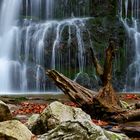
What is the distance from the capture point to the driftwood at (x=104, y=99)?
8.95 meters

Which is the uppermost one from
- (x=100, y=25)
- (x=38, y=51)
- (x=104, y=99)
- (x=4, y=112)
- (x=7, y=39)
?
(x=100, y=25)

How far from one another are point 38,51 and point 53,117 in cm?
2374

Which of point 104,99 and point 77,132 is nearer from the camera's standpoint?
point 77,132

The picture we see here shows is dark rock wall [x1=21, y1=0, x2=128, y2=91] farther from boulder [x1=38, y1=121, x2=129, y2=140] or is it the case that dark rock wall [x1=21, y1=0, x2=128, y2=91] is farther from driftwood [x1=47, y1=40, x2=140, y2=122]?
boulder [x1=38, y1=121, x2=129, y2=140]

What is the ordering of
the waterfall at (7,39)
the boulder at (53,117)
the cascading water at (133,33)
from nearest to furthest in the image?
the boulder at (53,117) → the waterfall at (7,39) → the cascading water at (133,33)

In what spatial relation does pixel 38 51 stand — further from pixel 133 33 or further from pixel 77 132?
pixel 77 132

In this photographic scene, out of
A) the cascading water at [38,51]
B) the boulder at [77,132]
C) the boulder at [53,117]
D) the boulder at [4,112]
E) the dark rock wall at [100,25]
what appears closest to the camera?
the boulder at [77,132]

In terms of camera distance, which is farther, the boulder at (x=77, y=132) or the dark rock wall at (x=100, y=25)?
the dark rock wall at (x=100, y=25)

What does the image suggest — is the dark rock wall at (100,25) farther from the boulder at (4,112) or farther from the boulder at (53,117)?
the boulder at (4,112)

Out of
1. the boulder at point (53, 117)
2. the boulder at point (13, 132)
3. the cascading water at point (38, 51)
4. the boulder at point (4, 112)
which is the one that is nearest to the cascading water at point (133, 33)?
the cascading water at point (38, 51)

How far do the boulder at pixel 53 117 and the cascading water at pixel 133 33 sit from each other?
21870 mm

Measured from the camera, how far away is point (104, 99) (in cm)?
938

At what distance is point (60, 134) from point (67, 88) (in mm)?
4372

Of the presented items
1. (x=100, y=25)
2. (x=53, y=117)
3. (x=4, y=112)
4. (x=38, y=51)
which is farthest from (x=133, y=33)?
(x=4, y=112)
